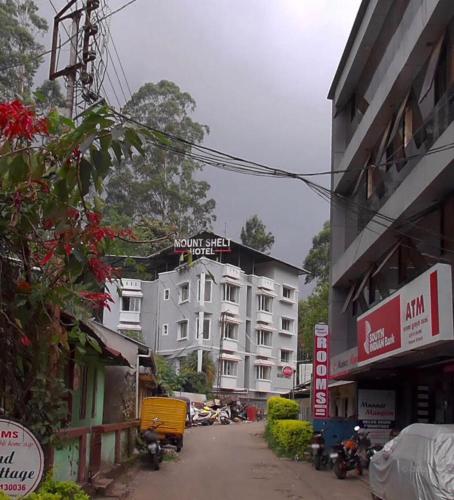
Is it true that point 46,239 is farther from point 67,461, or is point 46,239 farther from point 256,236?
point 256,236

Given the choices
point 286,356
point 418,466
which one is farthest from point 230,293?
point 418,466

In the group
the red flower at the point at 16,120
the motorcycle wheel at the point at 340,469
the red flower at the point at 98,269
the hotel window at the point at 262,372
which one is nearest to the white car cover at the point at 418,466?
the red flower at the point at 98,269

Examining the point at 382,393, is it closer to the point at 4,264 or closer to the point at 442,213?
the point at 442,213

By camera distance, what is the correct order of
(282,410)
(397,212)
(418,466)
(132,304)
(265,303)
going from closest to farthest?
(418,466), (397,212), (282,410), (132,304), (265,303)

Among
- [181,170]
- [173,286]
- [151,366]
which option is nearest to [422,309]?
[151,366]

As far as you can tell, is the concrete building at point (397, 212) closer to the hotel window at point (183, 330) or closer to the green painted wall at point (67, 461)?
the green painted wall at point (67, 461)

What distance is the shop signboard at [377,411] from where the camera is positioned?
73.4 ft

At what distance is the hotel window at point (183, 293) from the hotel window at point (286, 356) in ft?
38.9

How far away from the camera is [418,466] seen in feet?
30.0

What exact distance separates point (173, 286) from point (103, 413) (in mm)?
40586

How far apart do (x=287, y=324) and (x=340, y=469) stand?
4929 centimetres

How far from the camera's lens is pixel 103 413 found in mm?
20328

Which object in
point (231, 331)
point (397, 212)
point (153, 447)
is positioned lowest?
point (153, 447)

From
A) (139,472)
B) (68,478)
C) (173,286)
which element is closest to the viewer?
(68,478)
